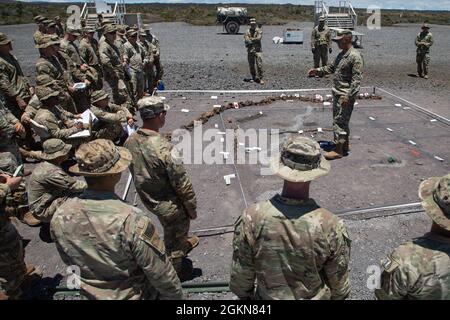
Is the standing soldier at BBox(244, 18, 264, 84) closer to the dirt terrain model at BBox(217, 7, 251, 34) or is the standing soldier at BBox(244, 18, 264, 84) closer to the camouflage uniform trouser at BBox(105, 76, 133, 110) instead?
the camouflage uniform trouser at BBox(105, 76, 133, 110)

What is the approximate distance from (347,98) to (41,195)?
201 inches

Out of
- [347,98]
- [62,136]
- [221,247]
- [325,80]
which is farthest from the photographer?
[325,80]

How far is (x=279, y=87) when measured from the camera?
11.8m

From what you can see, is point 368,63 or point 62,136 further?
point 368,63

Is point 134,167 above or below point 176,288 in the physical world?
above

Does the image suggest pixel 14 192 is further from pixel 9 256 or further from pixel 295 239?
pixel 295 239

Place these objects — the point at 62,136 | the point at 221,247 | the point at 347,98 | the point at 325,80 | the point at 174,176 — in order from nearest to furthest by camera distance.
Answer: the point at 174,176 < the point at 221,247 < the point at 62,136 < the point at 347,98 < the point at 325,80

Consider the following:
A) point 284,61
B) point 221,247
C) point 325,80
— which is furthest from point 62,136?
point 284,61

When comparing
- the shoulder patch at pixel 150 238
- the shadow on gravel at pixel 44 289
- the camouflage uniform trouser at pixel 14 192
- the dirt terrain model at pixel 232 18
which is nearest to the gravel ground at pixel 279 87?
the shadow on gravel at pixel 44 289

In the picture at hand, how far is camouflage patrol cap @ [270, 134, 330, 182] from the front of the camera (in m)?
2.21

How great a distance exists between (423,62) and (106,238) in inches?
562

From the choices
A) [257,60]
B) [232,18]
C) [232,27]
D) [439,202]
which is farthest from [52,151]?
[232,18]
